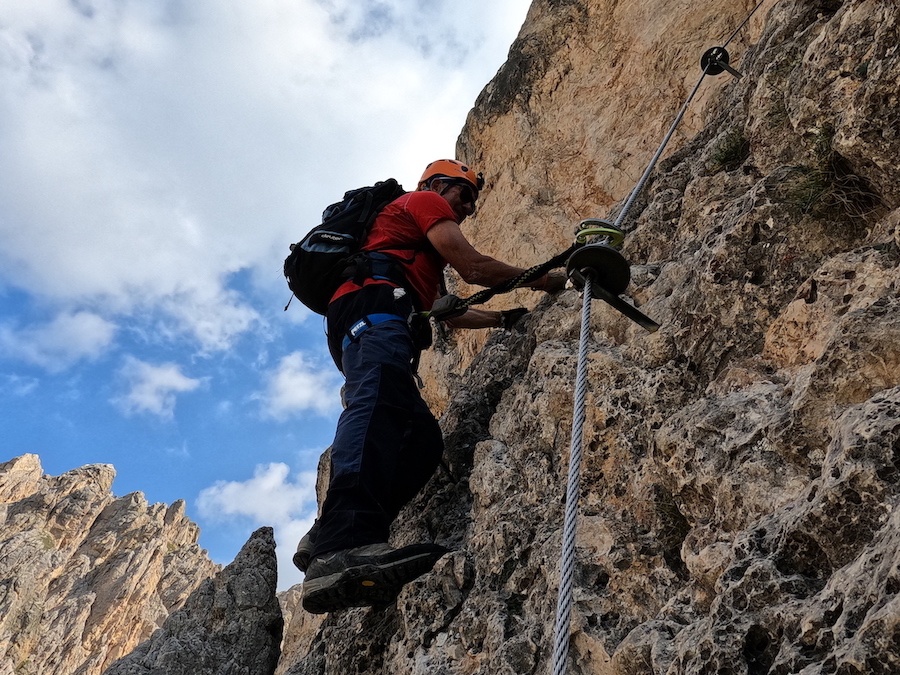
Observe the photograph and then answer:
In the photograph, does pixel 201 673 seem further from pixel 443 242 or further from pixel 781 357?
pixel 781 357

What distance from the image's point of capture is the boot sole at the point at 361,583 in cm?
409

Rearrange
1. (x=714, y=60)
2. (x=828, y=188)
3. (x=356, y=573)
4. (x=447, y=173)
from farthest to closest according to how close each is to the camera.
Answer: (x=714, y=60) → (x=447, y=173) → (x=356, y=573) → (x=828, y=188)

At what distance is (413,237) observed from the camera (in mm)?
5781

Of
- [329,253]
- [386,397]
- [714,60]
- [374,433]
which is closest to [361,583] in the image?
[374,433]

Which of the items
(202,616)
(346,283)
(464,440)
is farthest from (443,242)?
(202,616)

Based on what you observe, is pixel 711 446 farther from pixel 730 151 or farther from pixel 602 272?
pixel 730 151

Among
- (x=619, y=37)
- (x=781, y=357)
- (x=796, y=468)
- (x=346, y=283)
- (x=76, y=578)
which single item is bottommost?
(x=796, y=468)

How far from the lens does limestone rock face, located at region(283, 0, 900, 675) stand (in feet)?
7.71

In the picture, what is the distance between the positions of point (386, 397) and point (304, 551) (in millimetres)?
1293

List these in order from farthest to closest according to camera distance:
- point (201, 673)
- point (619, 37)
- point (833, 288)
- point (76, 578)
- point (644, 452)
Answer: point (76, 578) → point (619, 37) → point (201, 673) → point (644, 452) → point (833, 288)

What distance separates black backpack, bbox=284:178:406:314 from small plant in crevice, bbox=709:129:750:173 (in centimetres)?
263

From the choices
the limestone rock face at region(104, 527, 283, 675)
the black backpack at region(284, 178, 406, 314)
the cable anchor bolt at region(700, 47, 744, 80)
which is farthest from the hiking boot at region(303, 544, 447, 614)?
the cable anchor bolt at region(700, 47, 744, 80)

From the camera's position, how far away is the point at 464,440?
570 cm

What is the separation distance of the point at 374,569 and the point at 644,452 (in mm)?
1676
